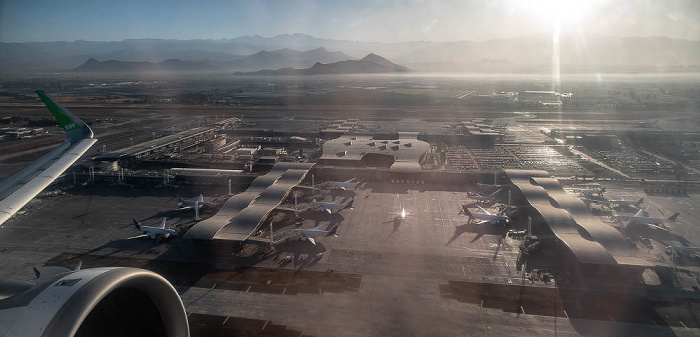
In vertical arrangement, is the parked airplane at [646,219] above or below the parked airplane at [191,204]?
below

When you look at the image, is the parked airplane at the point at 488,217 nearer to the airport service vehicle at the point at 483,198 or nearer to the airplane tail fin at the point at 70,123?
the airport service vehicle at the point at 483,198

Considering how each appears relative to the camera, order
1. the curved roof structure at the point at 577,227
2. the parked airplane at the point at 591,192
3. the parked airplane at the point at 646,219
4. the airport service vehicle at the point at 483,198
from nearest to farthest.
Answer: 1. the curved roof structure at the point at 577,227
2. the parked airplane at the point at 646,219
3. the airport service vehicle at the point at 483,198
4. the parked airplane at the point at 591,192

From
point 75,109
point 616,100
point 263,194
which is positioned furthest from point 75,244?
point 616,100

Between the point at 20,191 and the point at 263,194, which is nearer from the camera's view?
the point at 20,191

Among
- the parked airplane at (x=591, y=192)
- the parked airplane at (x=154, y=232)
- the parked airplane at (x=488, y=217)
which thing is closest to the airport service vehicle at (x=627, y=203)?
the parked airplane at (x=591, y=192)

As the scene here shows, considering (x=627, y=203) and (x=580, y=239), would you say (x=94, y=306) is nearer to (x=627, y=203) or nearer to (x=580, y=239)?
(x=580, y=239)

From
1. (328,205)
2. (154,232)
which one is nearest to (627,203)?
(328,205)

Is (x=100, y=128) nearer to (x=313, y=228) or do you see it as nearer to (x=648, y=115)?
(x=313, y=228)
